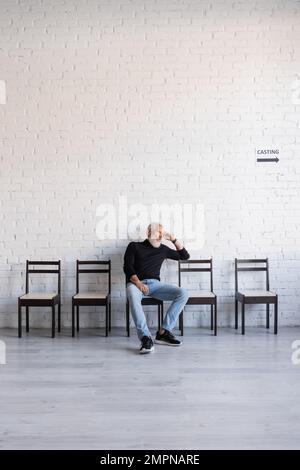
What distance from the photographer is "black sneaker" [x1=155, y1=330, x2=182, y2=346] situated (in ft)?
14.9

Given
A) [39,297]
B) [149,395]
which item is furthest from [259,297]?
[39,297]

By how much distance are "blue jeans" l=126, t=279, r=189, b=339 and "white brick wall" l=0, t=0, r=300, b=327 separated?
1.92ft

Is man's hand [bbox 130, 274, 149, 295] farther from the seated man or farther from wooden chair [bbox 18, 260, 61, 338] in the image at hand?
wooden chair [bbox 18, 260, 61, 338]

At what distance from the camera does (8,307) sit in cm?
539

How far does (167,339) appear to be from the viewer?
15.1 feet

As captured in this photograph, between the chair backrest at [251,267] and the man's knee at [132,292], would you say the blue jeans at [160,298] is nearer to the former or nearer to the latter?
the man's knee at [132,292]

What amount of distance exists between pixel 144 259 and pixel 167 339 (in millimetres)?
848

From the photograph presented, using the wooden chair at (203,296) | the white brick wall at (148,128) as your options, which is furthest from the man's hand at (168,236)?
the white brick wall at (148,128)

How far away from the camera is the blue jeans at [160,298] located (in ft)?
15.0

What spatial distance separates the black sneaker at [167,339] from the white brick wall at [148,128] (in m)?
0.77

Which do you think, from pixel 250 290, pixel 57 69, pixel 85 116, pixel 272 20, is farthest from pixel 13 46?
pixel 250 290

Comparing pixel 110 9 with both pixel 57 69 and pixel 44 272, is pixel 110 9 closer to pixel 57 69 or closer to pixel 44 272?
pixel 57 69

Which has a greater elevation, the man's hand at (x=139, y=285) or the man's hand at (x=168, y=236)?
the man's hand at (x=168, y=236)

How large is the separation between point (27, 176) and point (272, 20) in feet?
10.4
